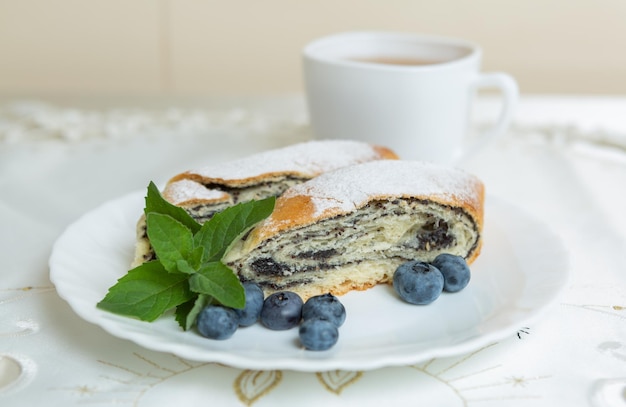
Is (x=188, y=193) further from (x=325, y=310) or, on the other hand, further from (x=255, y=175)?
(x=325, y=310)

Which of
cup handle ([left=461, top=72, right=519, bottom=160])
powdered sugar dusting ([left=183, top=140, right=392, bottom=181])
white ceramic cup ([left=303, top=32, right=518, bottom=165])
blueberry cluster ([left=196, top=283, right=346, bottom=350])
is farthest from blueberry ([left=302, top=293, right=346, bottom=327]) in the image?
cup handle ([left=461, top=72, right=519, bottom=160])

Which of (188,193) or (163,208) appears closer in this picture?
(163,208)

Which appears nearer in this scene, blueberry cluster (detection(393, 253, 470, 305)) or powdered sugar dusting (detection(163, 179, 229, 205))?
blueberry cluster (detection(393, 253, 470, 305))

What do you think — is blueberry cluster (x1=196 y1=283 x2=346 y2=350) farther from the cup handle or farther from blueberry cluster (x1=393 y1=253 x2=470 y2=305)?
the cup handle

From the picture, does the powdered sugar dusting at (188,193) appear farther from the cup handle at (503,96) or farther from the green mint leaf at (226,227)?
the cup handle at (503,96)

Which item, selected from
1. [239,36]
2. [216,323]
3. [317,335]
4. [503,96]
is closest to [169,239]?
[216,323]

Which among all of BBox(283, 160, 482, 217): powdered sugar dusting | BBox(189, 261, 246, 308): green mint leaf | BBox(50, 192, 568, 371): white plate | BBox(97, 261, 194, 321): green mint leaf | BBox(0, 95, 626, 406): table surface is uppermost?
BBox(283, 160, 482, 217): powdered sugar dusting
